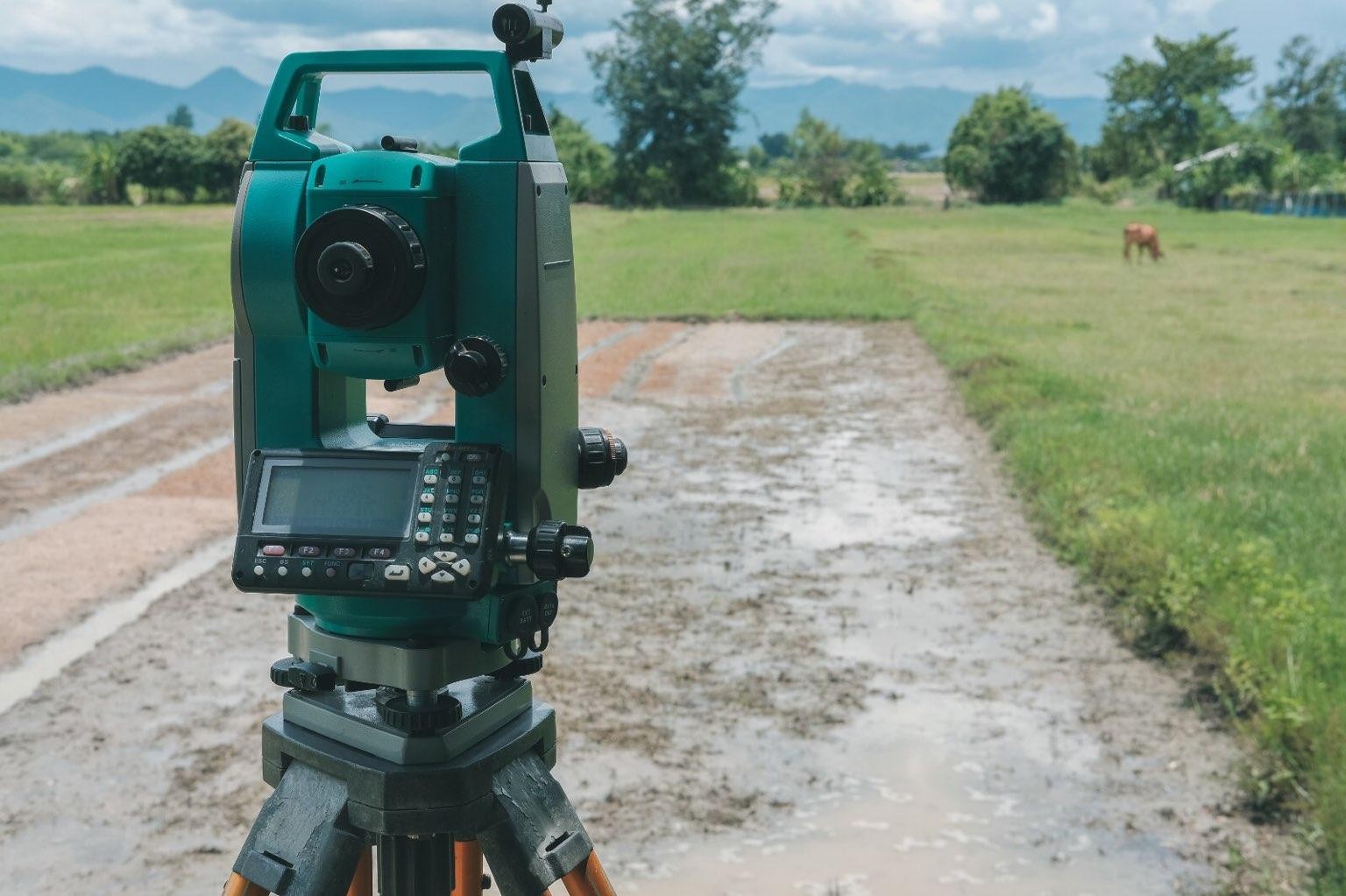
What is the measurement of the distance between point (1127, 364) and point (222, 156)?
51.7 meters

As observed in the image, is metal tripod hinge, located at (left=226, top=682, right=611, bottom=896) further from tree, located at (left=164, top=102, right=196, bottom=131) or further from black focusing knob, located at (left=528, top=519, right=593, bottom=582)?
tree, located at (left=164, top=102, right=196, bottom=131)

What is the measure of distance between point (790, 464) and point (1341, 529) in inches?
118

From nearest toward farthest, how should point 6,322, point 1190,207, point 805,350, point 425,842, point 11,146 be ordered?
1. point 425,842
2. point 805,350
3. point 6,322
4. point 1190,207
5. point 11,146

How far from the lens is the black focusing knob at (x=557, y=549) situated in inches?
57.6

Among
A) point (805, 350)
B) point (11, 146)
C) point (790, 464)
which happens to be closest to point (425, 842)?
point (790, 464)

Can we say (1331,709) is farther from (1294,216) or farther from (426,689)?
(1294,216)

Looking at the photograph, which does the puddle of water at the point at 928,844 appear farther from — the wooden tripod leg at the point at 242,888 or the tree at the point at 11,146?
the tree at the point at 11,146

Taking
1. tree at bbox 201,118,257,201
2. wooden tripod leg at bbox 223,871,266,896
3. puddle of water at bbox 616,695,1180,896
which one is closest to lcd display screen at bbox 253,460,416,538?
wooden tripod leg at bbox 223,871,266,896

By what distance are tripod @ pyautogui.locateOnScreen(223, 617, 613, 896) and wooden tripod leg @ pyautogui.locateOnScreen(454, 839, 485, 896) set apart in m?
0.15

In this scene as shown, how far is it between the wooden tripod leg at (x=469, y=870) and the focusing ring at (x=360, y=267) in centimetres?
75

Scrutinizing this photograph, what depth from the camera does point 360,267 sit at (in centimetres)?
143

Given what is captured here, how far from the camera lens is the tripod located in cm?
157

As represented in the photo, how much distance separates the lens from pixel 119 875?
10.7ft

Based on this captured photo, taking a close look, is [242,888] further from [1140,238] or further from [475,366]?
[1140,238]
